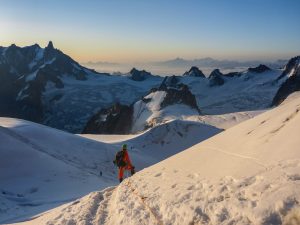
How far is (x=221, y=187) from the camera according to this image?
38.0ft

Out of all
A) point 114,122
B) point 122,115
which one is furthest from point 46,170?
point 114,122

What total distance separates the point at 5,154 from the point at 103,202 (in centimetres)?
2148

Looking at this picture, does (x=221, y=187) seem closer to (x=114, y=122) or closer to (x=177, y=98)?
(x=114, y=122)

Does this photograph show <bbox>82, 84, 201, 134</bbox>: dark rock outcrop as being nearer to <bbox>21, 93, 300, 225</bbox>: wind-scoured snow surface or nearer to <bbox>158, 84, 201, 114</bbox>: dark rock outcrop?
<bbox>158, 84, 201, 114</bbox>: dark rock outcrop

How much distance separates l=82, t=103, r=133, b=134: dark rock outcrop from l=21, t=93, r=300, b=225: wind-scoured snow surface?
3995 inches

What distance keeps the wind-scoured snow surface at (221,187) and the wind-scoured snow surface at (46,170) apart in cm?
661

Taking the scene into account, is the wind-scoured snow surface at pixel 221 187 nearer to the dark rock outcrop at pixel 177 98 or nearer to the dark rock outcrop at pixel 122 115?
the dark rock outcrop at pixel 122 115

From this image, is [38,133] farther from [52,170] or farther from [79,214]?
[79,214]

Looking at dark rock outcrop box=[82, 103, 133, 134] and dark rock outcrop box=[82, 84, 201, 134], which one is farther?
dark rock outcrop box=[82, 84, 201, 134]

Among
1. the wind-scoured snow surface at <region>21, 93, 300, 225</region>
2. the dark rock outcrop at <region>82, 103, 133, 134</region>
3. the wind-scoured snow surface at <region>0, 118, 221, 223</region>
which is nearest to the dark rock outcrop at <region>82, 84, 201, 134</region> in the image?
the dark rock outcrop at <region>82, 103, 133, 134</region>

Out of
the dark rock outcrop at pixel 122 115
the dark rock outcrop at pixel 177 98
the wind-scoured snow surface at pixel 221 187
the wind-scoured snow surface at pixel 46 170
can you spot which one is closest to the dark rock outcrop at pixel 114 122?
the dark rock outcrop at pixel 122 115

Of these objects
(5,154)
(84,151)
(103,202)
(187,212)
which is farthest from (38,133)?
(187,212)

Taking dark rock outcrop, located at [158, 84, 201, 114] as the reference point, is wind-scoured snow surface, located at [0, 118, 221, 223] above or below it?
above

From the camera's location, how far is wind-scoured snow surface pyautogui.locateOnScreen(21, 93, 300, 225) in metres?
10.1
